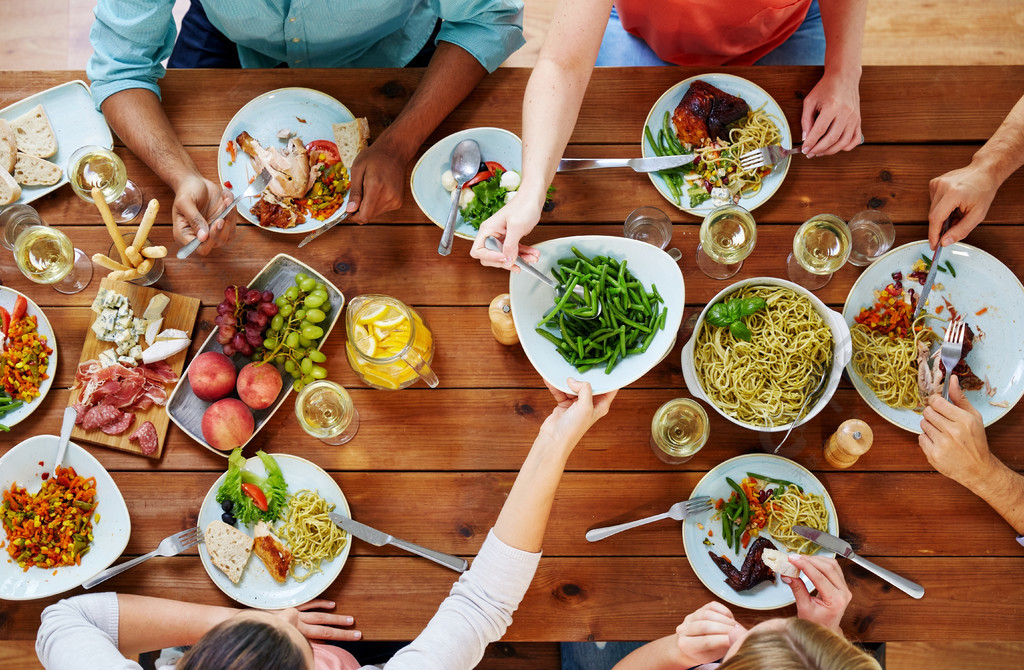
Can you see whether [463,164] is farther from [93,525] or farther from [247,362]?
[93,525]

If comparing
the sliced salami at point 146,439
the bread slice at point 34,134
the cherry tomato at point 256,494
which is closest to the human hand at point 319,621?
the cherry tomato at point 256,494

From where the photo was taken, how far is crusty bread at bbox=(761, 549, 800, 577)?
5.52 feet

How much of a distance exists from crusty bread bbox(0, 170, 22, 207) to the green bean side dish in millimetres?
1641

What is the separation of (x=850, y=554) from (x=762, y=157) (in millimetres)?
1153

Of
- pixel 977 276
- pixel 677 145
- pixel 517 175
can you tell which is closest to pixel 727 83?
pixel 677 145

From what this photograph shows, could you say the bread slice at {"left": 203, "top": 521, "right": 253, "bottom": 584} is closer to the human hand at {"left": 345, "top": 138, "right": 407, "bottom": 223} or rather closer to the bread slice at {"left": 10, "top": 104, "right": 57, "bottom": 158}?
the human hand at {"left": 345, "top": 138, "right": 407, "bottom": 223}

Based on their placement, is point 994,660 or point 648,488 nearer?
point 648,488

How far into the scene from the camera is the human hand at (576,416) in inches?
64.4

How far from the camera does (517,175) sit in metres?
1.91

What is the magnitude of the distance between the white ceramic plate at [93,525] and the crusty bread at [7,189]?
2.37ft

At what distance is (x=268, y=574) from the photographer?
1.80 metres

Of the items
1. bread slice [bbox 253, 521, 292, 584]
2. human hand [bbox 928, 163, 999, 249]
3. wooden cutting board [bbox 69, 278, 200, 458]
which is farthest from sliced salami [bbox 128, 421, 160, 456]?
human hand [bbox 928, 163, 999, 249]

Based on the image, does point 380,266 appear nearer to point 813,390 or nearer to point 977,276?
point 813,390

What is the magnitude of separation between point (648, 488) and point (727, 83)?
4.14ft
